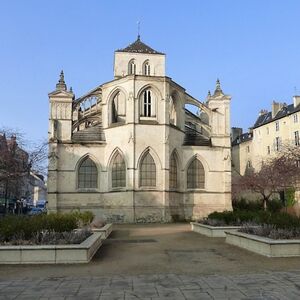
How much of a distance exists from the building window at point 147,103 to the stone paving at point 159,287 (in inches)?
1138

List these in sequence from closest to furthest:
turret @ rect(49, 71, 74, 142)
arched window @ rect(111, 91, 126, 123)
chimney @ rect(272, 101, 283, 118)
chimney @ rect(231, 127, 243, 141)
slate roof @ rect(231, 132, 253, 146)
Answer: turret @ rect(49, 71, 74, 142), arched window @ rect(111, 91, 126, 123), chimney @ rect(272, 101, 283, 118), slate roof @ rect(231, 132, 253, 146), chimney @ rect(231, 127, 243, 141)

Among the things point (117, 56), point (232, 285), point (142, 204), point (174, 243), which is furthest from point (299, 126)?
point (232, 285)

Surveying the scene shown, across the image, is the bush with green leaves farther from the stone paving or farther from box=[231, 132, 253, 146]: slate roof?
box=[231, 132, 253, 146]: slate roof

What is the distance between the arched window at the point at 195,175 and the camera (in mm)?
40109

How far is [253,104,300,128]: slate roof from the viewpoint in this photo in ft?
192

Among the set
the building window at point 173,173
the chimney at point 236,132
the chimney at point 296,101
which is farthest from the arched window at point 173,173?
the chimney at point 236,132

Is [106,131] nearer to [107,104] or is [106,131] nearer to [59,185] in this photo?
[107,104]

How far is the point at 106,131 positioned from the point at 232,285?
104ft

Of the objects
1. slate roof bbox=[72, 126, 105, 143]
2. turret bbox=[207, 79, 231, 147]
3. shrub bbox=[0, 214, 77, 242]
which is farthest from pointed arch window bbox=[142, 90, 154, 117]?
shrub bbox=[0, 214, 77, 242]

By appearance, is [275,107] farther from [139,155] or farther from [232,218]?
[232,218]

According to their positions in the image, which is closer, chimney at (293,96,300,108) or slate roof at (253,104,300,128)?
chimney at (293,96,300,108)

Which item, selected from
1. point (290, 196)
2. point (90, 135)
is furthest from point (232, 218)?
point (290, 196)

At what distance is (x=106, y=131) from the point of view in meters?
39.2

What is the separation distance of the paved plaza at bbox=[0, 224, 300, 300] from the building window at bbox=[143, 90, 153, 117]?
80.8 feet
